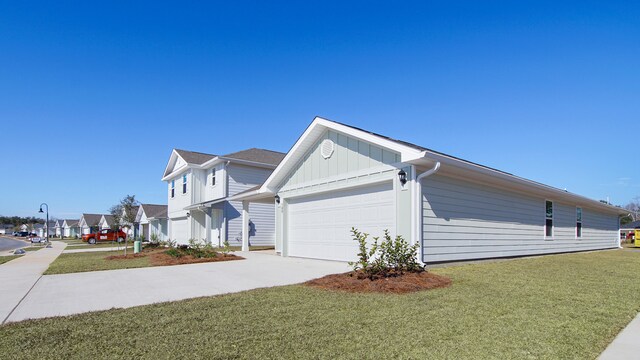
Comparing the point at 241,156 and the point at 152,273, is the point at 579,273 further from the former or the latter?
the point at 241,156

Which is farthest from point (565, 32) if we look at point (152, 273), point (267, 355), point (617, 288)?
point (152, 273)

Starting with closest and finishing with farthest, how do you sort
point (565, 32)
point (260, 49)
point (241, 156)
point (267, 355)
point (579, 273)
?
point (267, 355)
point (579, 273)
point (565, 32)
point (260, 49)
point (241, 156)

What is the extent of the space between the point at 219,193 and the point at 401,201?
1588cm

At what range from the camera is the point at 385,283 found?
7.04m

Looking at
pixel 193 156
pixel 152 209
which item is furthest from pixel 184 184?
pixel 152 209

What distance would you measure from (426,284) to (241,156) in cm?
1822

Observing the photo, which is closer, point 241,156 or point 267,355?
point 267,355

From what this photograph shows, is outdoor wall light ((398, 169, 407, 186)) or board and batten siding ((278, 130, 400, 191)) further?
board and batten siding ((278, 130, 400, 191))

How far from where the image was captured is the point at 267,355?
11.3ft

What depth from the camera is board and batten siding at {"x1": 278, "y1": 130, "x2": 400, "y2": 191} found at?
33.7ft

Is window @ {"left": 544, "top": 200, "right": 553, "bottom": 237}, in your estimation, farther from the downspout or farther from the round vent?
the round vent

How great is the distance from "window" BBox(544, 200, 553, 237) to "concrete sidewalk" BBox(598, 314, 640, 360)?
1209 centimetres

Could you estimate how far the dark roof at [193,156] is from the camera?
25.3 m

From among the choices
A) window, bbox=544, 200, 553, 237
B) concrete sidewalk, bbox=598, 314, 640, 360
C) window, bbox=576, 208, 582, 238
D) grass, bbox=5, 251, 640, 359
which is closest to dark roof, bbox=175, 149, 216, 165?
grass, bbox=5, 251, 640, 359
